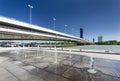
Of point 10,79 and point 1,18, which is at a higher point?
point 1,18

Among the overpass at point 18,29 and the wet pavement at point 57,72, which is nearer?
the wet pavement at point 57,72

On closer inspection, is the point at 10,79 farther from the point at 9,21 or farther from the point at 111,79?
the point at 9,21

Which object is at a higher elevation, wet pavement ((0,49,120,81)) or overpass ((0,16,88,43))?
overpass ((0,16,88,43))

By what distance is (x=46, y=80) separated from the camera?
4.16 meters

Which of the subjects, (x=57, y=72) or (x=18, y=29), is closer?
(x=57, y=72)

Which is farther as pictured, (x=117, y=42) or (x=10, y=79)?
(x=117, y=42)

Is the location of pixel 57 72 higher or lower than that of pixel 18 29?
lower

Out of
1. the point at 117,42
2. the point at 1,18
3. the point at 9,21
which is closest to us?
the point at 1,18

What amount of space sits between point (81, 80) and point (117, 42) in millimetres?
121802

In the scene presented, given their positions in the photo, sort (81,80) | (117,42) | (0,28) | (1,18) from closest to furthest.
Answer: (81,80)
(1,18)
(0,28)
(117,42)

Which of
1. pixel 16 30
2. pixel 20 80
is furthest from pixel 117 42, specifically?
pixel 20 80

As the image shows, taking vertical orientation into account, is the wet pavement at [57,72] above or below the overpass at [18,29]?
below

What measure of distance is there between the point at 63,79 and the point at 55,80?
0.44 m

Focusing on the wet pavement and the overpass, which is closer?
the wet pavement
